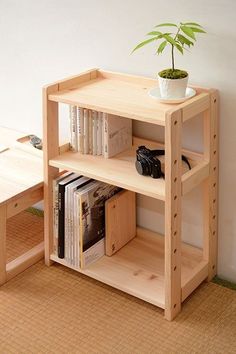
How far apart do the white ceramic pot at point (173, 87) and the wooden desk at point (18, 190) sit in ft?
1.87

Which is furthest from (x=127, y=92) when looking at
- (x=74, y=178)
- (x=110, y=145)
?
(x=74, y=178)

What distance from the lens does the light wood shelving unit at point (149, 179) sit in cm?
186

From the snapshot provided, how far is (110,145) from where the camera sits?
2.12 metres

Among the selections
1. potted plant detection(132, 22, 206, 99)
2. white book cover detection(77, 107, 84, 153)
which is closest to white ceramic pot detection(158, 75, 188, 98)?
potted plant detection(132, 22, 206, 99)

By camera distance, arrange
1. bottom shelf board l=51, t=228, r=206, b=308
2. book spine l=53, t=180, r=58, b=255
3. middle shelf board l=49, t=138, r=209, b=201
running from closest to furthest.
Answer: middle shelf board l=49, t=138, r=209, b=201, bottom shelf board l=51, t=228, r=206, b=308, book spine l=53, t=180, r=58, b=255

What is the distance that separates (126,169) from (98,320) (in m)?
0.47

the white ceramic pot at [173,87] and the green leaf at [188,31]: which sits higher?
the green leaf at [188,31]

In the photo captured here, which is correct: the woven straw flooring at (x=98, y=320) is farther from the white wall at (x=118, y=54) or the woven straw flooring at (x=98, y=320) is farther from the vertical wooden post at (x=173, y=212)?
the white wall at (x=118, y=54)

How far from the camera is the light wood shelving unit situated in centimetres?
186

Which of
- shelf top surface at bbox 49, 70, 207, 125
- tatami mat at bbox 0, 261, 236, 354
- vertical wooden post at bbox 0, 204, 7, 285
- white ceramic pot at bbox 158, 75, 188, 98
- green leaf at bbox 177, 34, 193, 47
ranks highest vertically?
green leaf at bbox 177, 34, 193, 47

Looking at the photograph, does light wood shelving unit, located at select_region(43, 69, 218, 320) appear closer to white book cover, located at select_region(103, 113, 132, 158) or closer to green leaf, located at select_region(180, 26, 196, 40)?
white book cover, located at select_region(103, 113, 132, 158)

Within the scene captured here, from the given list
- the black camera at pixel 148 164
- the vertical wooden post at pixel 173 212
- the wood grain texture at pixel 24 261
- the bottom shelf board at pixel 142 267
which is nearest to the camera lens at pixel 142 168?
the black camera at pixel 148 164

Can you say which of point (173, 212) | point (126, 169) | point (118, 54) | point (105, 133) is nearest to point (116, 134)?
point (105, 133)

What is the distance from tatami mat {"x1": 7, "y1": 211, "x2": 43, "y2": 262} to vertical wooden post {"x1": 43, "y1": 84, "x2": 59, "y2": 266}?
5.8 inches
